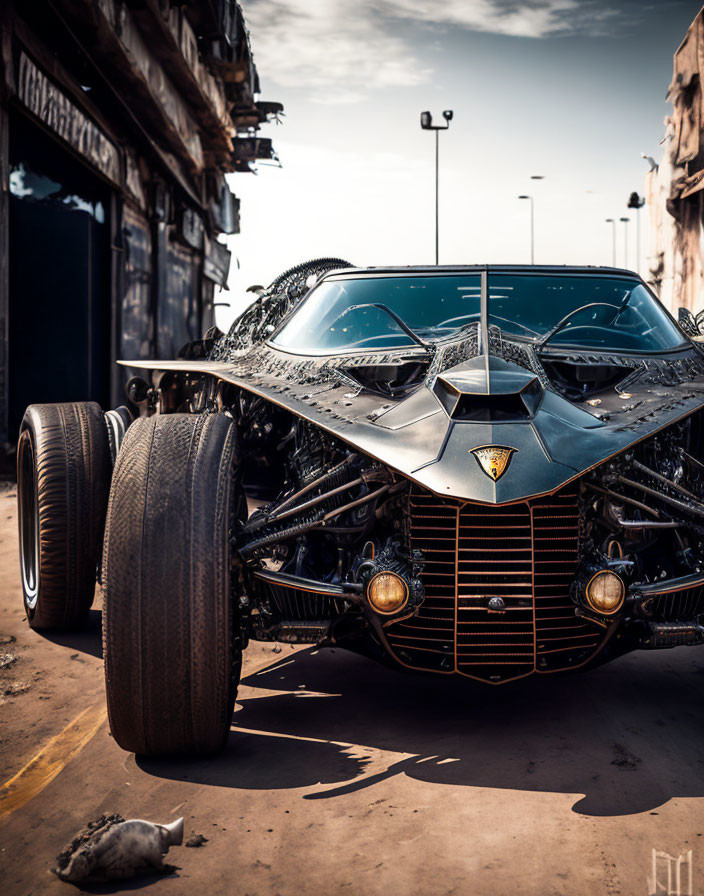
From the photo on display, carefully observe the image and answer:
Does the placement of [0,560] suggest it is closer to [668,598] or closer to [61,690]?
[61,690]

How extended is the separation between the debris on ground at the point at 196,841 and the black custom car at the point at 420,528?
395mm

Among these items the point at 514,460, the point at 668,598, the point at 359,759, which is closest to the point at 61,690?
the point at 359,759

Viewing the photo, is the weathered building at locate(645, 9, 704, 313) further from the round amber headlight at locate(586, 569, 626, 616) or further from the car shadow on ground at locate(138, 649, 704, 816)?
the round amber headlight at locate(586, 569, 626, 616)

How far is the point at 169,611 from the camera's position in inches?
98.6

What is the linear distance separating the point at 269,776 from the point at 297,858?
19.2 inches

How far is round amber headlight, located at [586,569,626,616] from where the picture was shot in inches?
103

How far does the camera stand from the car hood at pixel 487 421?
8.34ft

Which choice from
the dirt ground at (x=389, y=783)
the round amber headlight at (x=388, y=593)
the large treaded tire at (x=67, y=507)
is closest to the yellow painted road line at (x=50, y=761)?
the dirt ground at (x=389, y=783)

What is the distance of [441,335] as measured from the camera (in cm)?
374

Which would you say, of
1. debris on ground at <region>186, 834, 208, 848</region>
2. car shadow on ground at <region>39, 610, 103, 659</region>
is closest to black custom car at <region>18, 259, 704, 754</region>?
debris on ground at <region>186, 834, 208, 848</region>

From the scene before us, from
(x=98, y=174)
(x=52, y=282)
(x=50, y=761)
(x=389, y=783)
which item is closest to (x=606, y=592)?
(x=389, y=783)

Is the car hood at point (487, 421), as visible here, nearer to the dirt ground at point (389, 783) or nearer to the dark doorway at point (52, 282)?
the dirt ground at point (389, 783)

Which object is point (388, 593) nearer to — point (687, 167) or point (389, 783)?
point (389, 783)

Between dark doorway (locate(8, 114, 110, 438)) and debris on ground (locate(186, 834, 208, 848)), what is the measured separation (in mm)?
10326
